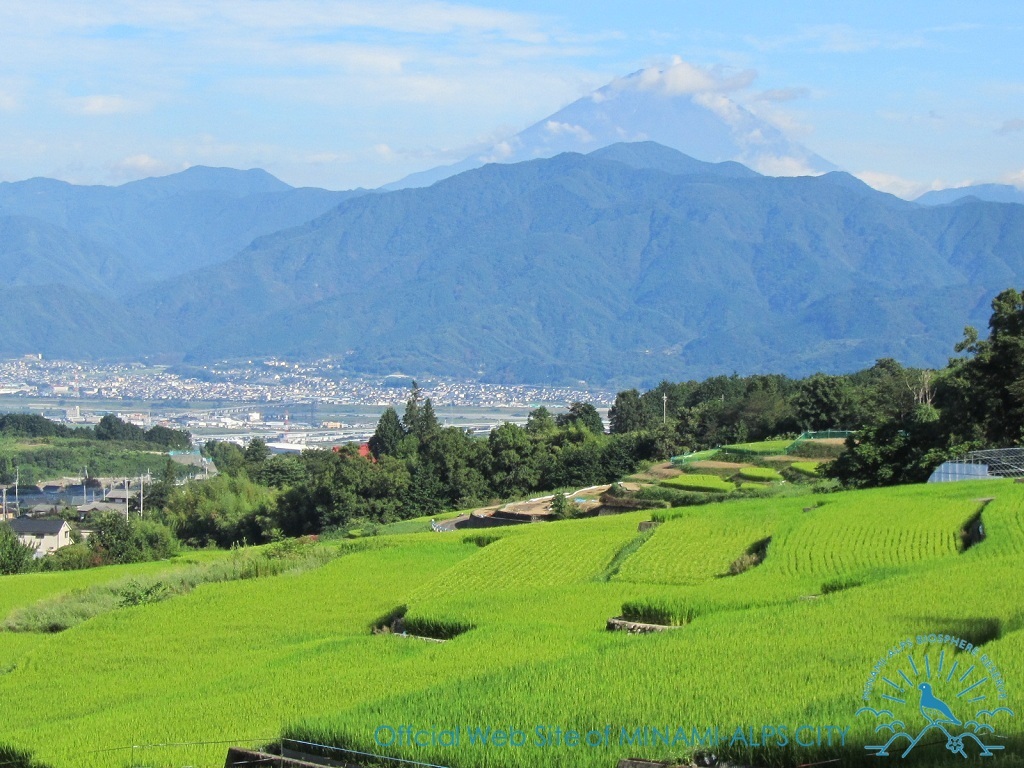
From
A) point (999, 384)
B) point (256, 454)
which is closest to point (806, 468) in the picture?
point (999, 384)

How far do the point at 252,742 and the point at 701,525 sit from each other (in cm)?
1685

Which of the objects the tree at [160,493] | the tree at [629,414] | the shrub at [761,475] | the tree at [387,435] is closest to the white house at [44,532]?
the tree at [160,493]

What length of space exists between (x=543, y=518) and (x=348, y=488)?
18507mm

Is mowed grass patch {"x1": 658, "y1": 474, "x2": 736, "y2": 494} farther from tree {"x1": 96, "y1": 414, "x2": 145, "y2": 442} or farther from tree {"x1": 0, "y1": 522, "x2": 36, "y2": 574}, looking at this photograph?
tree {"x1": 96, "y1": 414, "x2": 145, "y2": 442}

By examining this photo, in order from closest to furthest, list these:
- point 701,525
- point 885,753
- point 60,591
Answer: point 885,753
point 701,525
point 60,591

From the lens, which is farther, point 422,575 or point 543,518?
point 543,518

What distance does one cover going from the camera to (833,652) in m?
12.0

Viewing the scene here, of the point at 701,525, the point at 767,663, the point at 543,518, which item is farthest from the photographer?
the point at 543,518

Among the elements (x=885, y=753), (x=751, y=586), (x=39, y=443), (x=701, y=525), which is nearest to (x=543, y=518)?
(x=701, y=525)

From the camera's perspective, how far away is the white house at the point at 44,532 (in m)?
60.5

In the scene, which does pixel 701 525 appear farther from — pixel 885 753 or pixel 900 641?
pixel 885 753

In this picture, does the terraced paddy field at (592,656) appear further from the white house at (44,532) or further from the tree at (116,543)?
the white house at (44,532)

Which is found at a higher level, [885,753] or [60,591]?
[885,753]

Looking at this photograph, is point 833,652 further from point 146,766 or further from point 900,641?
point 146,766
